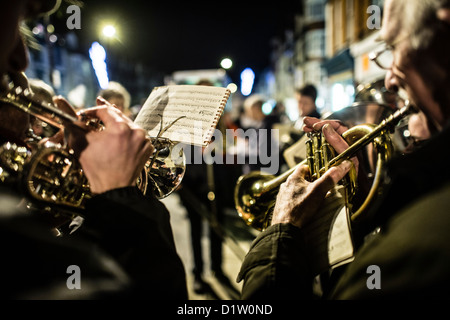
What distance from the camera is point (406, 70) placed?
3.24 ft

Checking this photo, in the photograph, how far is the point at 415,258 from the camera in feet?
2.32

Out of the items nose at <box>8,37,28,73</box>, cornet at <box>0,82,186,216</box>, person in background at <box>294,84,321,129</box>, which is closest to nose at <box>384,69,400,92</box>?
cornet at <box>0,82,186,216</box>

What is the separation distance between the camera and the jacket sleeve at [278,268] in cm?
111

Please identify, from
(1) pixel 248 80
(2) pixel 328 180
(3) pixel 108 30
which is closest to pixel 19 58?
(2) pixel 328 180

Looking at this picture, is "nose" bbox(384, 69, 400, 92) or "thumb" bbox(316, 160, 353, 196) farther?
"thumb" bbox(316, 160, 353, 196)

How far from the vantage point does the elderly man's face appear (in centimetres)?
96

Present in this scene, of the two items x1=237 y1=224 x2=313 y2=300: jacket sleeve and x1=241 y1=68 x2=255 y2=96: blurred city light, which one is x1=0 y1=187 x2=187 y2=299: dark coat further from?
x1=241 y1=68 x2=255 y2=96: blurred city light

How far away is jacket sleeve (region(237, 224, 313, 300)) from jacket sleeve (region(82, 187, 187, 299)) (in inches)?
11.4
